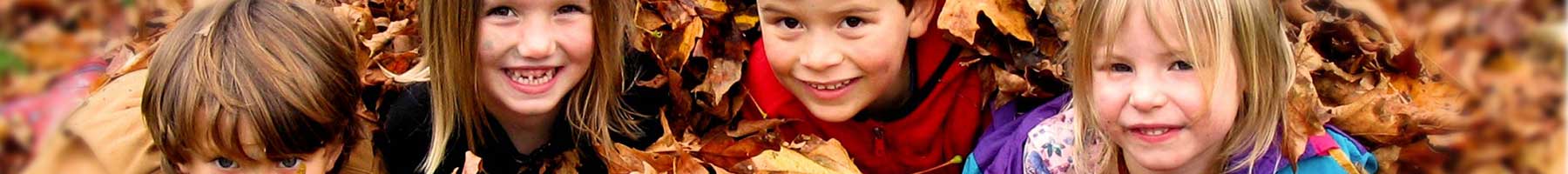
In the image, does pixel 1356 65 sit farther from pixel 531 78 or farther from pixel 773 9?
pixel 531 78

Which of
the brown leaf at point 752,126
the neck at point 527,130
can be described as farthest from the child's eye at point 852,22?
the neck at point 527,130

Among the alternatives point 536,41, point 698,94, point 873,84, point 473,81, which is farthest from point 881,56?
point 473,81

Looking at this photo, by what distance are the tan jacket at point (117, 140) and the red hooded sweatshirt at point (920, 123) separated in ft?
2.13

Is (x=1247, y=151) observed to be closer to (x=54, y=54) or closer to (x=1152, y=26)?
(x=1152, y=26)

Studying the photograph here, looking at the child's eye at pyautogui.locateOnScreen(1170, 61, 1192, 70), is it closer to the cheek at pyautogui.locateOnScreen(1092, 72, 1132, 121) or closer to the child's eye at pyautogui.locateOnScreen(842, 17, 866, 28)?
the cheek at pyautogui.locateOnScreen(1092, 72, 1132, 121)

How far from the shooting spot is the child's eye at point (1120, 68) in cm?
204

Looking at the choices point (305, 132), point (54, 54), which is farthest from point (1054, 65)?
point (54, 54)

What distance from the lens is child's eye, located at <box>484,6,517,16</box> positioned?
2.40 meters

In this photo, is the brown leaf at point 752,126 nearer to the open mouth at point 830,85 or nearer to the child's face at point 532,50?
the open mouth at point 830,85

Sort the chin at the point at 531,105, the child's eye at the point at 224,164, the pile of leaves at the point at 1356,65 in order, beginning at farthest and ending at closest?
1. the chin at the point at 531,105
2. the child's eye at the point at 224,164
3. the pile of leaves at the point at 1356,65

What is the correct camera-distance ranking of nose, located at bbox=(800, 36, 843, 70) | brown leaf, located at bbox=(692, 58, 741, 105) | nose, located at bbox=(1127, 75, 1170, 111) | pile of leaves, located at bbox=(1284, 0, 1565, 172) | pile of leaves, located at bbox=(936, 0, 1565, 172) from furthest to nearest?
brown leaf, located at bbox=(692, 58, 741, 105) < nose, located at bbox=(800, 36, 843, 70) < nose, located at bbox=(1127, 75, 1170, 111) < pile of leaves, located at bbox=(936, 0, 1565, 172) < pile of leaves, located at bbox=(1284, 0, 1565, 172)

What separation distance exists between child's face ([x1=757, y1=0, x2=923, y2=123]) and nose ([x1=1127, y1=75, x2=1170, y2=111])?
0.49 m

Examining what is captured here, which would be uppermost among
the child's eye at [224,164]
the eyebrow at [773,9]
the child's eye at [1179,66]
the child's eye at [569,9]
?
the child's eye at [1179,66]

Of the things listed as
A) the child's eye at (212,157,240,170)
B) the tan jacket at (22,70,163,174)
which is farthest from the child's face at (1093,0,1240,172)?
the tan jacket at (22,70,163,174)
